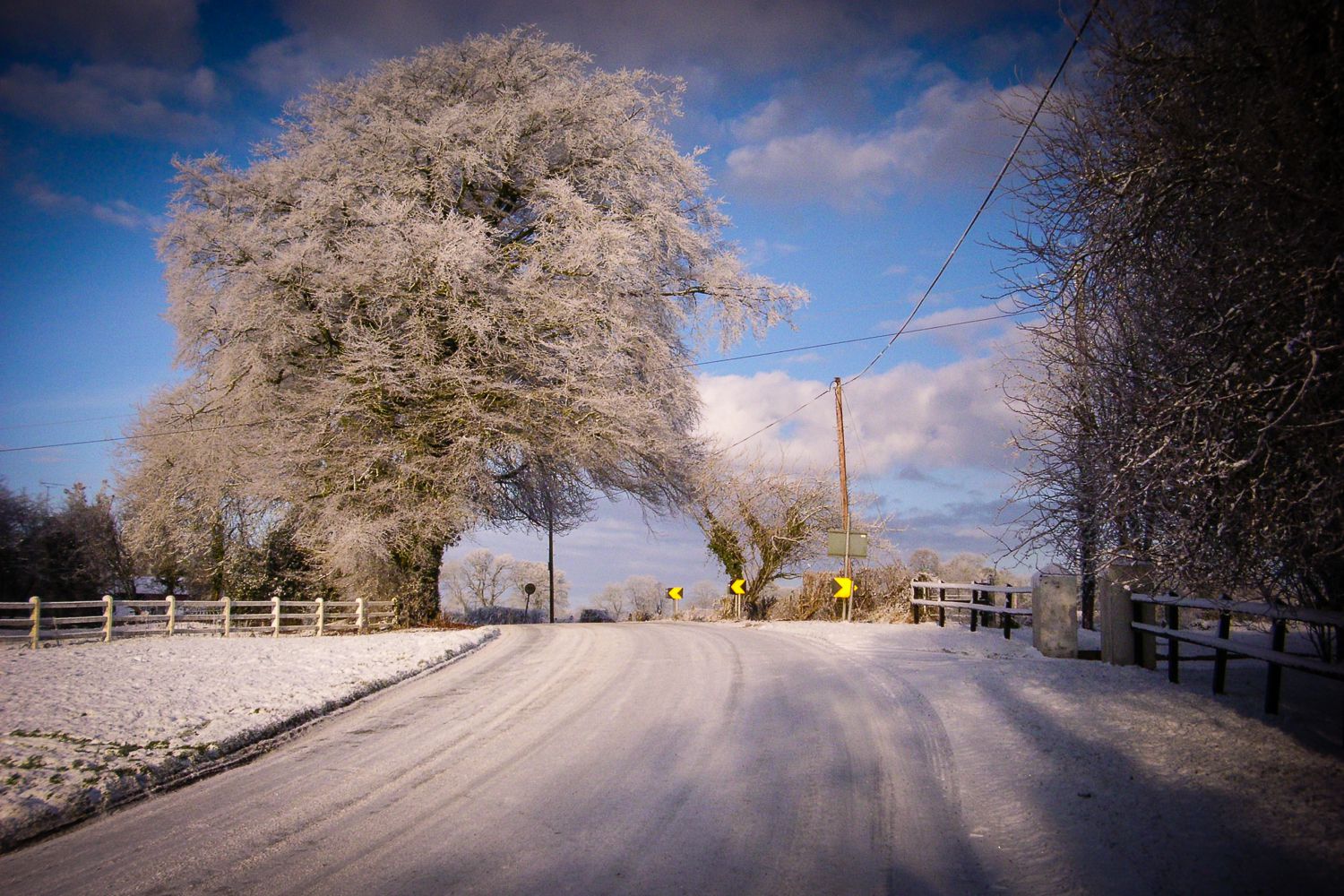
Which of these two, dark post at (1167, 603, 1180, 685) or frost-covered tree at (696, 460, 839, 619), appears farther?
frost-covered tree at (696, 460, 839, 619)

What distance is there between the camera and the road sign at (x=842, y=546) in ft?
64.4

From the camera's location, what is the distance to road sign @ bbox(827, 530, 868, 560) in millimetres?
19625

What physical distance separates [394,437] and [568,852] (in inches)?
523

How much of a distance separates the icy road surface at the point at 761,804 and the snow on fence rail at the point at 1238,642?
0.38m

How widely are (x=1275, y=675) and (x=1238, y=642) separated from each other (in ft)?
3.52

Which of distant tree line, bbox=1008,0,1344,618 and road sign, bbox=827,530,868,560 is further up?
distant tree line, bbox=1008,0,1344,618

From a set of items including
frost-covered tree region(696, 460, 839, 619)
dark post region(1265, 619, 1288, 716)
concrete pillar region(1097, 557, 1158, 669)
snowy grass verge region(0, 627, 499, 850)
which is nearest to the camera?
snowy grass verge region(0, 627, 499, 850)

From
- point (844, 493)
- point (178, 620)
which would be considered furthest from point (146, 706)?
point (844, 493)

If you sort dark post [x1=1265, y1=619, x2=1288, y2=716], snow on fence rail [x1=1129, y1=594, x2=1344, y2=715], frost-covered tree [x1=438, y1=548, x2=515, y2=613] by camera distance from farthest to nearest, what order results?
frost-covered tree [x1=438, y1=548, x2=515, y2=613] < dark post [x1=1265, y1=619, x2=1288, y2=716] < snow on fence rail [x1=1129, y1=594, x2=1344, y2=715]

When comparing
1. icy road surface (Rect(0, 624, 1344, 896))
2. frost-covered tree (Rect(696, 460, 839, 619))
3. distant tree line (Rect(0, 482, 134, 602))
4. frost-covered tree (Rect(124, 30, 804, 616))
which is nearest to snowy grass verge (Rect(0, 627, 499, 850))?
icy road surface (Rect(0, 624, 1344, 896))

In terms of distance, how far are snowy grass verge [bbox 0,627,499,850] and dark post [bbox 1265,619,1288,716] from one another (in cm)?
821

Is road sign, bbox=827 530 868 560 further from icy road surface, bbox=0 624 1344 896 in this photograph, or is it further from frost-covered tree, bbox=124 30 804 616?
icy road surface, bbox=0 624 1344 896

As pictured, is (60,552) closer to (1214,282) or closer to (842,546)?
(842,546)

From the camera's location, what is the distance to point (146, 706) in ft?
25.7
